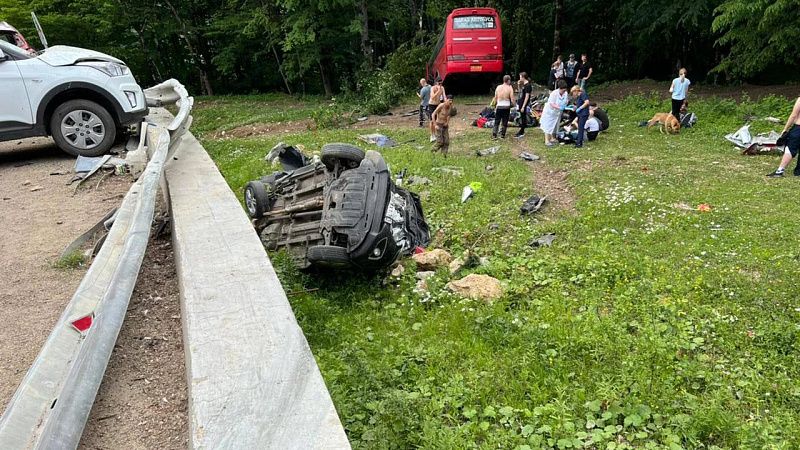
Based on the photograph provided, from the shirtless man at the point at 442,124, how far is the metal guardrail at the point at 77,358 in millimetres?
8391

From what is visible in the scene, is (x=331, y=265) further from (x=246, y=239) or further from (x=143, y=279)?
(x=143, y=279)

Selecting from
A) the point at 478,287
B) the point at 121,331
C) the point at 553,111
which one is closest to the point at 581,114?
the point at 553,111

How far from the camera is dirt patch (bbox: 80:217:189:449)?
2.23 meters

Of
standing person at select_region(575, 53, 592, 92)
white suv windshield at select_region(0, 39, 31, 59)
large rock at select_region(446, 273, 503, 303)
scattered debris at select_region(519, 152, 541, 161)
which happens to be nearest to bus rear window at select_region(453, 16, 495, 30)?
standing person at select_region(575, 53, 592, 92)

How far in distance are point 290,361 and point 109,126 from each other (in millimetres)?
6463

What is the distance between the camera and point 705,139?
37.3 feet

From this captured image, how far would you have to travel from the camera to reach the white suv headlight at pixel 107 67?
725 cm

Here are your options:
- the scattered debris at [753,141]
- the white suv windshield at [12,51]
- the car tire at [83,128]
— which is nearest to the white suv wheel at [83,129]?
the car tire at [83,128]

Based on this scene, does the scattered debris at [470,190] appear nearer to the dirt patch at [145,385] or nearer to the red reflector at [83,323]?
the dirt patch at [145,385]

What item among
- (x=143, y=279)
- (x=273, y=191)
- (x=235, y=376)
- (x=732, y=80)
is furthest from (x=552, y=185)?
(x=732, y=80)

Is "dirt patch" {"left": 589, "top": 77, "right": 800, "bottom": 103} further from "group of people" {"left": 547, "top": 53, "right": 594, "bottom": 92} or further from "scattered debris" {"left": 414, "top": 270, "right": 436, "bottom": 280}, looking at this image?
"scattered debris" {"left": 414, "top": 270, "right": 436, "bottom": 280}

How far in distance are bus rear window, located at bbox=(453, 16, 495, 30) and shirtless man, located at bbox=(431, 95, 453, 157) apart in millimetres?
8258

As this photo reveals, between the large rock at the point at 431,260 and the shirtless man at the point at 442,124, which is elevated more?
the shirtless man at the point at 442,124

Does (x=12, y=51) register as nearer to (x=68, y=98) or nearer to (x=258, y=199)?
(x=68, y=98)
